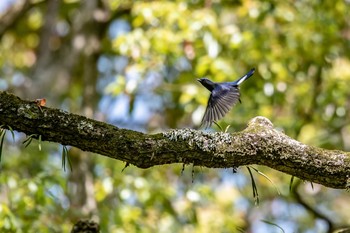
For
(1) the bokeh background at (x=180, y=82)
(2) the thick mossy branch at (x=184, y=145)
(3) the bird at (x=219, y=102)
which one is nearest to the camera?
(2) the thick mossy branch at (x=184, y=145)

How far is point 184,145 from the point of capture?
268 cm

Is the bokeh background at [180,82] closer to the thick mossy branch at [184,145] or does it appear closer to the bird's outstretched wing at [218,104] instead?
the bird's outstretched wing at [218,104]

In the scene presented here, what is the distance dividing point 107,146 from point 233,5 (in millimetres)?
5108

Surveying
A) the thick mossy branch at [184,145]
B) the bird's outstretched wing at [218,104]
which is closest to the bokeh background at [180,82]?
the bird's outstretched wing at [218,104]

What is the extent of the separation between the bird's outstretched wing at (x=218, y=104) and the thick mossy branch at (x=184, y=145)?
615 mm

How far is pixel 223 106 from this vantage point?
3.51m

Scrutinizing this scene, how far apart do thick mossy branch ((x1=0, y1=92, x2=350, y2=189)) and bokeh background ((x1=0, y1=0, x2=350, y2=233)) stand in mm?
2432

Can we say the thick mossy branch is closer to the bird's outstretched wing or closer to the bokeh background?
the bird's outstretched wing

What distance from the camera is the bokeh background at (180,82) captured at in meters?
6.19

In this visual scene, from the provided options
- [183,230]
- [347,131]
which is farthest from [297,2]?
[183,230]

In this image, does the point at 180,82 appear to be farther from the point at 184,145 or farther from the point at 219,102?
the point at 184,145

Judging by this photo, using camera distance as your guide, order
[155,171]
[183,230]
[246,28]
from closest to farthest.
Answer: [246,28], [155,171], [183,230]

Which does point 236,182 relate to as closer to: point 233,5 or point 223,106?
point 233,5

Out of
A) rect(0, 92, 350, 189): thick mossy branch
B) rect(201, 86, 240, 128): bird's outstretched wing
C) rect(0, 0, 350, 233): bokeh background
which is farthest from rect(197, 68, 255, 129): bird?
rect(0, 0, 350, 233): bokeh background
